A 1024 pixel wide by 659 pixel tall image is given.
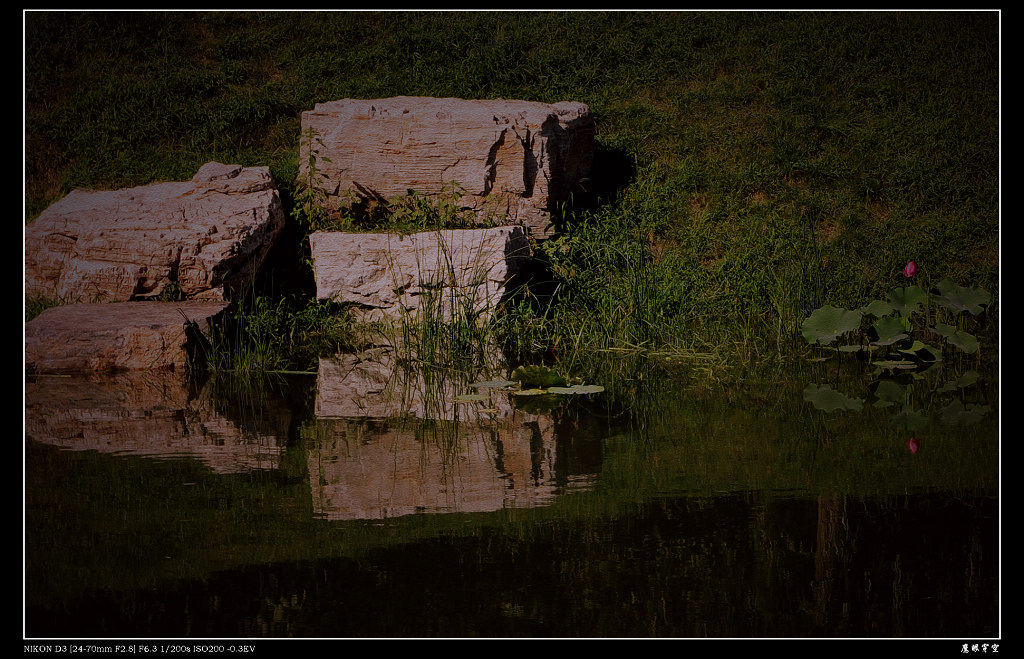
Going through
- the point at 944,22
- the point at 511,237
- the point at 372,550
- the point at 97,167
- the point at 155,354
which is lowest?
the point at 372,550

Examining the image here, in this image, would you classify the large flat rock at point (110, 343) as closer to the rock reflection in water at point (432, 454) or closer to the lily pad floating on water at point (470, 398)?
the rock reflection in water at point (432, 454)

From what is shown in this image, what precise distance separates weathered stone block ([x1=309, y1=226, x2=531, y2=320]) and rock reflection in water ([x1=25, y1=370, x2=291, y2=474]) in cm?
192

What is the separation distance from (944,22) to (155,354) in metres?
10.3

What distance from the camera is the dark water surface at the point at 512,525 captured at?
288 centimetres

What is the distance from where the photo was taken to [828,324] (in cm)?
677

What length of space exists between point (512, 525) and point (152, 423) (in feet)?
8.14

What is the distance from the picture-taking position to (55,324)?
7.00 metres

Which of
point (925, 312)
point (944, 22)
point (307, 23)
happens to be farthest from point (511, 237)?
point (944, 22)

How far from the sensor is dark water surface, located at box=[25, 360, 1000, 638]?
2.88 meters

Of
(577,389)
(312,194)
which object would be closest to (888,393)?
(577,389)

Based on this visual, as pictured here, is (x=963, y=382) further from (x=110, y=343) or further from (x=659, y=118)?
(x=659, y=118)

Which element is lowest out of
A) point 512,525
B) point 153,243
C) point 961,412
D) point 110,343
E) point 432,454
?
point 512,525

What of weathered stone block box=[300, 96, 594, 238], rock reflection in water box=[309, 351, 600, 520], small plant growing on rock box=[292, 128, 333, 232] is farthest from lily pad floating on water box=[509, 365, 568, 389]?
small plant growing on rock box=[292, 128, 333, 232]

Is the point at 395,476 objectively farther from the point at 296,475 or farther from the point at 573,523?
the point at 573,523
